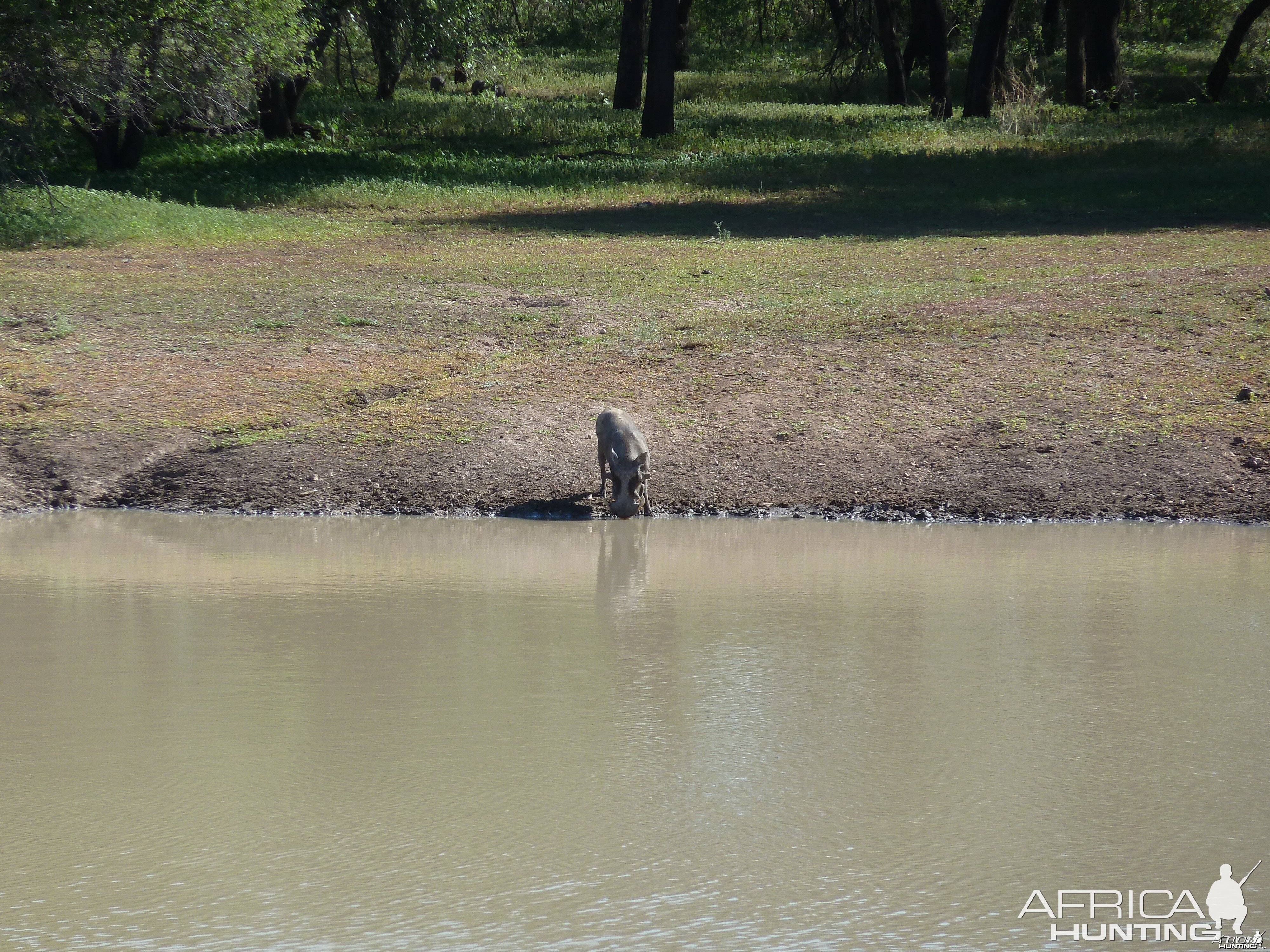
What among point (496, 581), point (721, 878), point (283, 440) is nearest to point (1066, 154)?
point (283, 440)

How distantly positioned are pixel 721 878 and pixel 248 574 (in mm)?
4460

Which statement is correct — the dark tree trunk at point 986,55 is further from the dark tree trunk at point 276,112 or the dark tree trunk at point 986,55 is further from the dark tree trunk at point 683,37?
the dark tree trunk at point 276,112

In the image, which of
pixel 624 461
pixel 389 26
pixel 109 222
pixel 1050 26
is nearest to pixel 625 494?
pixel 624 461

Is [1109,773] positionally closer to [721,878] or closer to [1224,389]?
[721,878]

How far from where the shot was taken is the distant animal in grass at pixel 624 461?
365 inches

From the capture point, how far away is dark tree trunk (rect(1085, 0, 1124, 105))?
3131 centimetres

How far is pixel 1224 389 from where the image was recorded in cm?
1111

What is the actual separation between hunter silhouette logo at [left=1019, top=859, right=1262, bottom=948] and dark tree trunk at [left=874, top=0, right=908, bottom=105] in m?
32.8

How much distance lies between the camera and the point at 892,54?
35.3m

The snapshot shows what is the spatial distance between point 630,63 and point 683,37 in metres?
8.77

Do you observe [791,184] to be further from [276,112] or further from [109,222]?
[276,112]

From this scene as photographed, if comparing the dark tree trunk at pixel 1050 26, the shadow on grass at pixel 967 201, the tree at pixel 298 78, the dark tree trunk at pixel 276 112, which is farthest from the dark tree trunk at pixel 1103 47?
the dark tree trunk at pixel 276 112

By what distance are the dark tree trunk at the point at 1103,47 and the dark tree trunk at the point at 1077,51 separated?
0.89ft

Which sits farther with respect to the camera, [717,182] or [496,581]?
[717,182]
